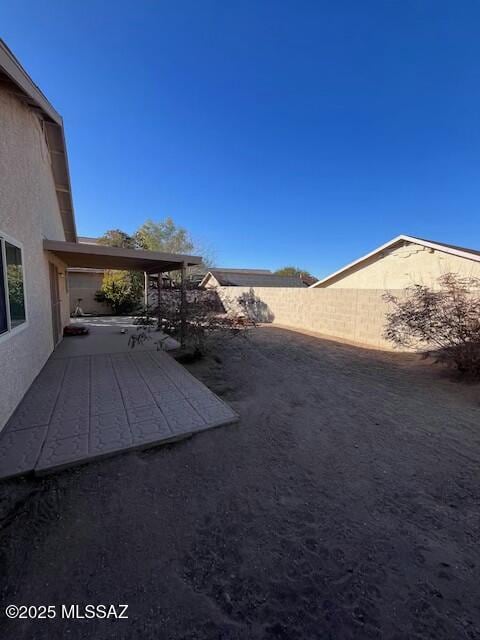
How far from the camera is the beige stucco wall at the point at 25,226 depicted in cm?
365

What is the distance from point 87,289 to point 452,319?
1905 cm

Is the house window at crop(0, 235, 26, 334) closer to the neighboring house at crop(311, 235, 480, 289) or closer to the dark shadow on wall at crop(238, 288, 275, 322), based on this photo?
the neighboring house at crop(311, 235, 480, 289)

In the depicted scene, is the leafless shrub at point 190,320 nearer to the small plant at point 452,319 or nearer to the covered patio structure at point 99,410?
the covered patio structure at point 99,410

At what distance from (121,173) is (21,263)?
12674 millimetres

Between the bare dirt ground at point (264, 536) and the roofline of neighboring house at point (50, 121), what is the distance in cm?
503

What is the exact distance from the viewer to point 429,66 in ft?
29.1

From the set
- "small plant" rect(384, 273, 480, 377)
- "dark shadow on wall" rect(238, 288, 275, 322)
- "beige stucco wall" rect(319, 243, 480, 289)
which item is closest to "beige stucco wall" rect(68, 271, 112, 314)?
"dark shadow on wall" rect(238, 288, 275, 322)

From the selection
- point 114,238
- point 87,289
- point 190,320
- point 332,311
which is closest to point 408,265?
point 332,311

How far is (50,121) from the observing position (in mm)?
6574

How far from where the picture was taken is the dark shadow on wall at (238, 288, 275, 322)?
608 inches

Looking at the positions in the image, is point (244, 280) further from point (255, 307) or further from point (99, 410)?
point (99, 410)

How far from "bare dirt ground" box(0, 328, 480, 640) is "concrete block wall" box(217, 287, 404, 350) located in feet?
18.4

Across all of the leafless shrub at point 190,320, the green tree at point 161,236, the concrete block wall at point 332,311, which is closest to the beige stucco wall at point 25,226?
the leafless shrub at point 190,320

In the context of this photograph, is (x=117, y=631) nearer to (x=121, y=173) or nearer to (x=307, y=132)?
(x=307, y=132)
